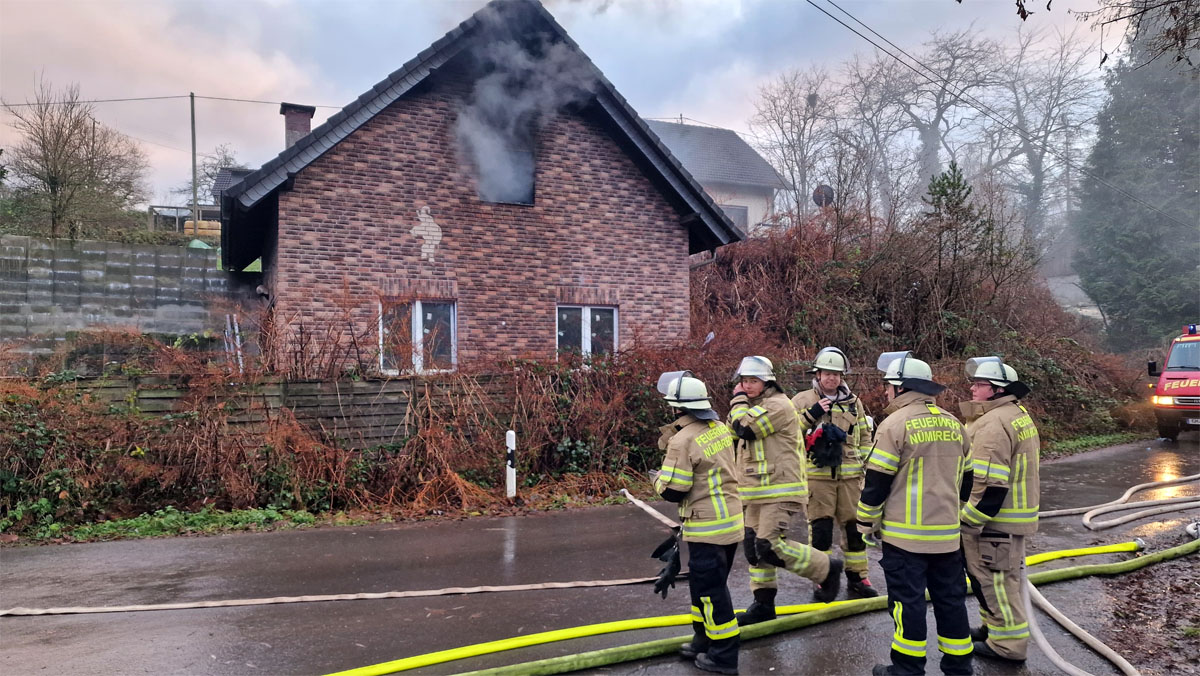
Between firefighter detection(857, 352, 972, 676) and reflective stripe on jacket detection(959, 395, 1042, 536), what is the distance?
0.33m

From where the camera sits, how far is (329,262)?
1205 cm

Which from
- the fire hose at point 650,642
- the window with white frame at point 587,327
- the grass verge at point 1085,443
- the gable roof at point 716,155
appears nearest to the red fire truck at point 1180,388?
the grass verge at point 1085,443

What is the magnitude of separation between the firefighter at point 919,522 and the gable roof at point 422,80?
1008 centimetres

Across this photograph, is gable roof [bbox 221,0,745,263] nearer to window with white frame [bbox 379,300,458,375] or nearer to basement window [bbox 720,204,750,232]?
window with white frame [bbox 379,300,458,375]

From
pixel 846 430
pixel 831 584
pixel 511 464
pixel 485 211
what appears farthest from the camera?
pixel 485 211

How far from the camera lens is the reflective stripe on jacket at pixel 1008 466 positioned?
4.49 meters

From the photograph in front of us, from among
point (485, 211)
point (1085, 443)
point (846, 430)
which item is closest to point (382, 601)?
point (846, 430)

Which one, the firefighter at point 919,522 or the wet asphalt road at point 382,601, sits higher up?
the firefighter at point 919,522

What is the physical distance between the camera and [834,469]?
18.4 ft

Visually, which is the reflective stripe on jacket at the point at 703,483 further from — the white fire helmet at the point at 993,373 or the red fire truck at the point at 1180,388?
the red fire truck at the point at 1180,388

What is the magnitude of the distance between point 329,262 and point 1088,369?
17.5 metres

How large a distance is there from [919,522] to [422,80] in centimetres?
1106

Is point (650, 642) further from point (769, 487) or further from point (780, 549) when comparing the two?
point (769, 487)

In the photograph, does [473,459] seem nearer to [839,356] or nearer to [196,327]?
[839,356]
